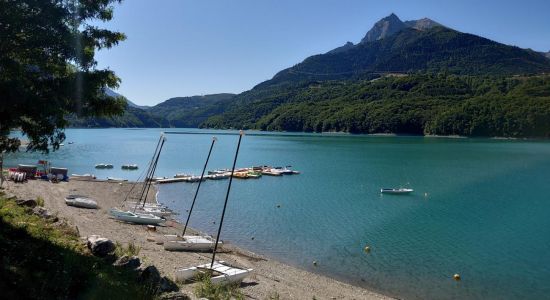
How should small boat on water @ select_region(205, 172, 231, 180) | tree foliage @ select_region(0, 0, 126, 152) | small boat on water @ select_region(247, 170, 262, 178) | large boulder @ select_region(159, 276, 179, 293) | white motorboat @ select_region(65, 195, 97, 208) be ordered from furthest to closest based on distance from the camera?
1. small boat on water @ select_region(247, 170, 262, 178)
2. small boat on water @ select_region(205, 172, 231, 180)
3. white motorboat @ select_region(65, 195, 97, 208)
4. large boulder @ select_region(159, 276, 179, 293)
5. tree foliage @ select_region(0, 0, 126, 152)

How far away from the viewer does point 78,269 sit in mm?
13453

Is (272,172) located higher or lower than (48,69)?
lower

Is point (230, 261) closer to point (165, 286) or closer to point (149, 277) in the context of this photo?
point (165, 286)

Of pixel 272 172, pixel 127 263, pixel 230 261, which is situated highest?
pixel 127 263

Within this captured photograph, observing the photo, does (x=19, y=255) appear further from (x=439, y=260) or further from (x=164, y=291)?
(x=439, y=260)

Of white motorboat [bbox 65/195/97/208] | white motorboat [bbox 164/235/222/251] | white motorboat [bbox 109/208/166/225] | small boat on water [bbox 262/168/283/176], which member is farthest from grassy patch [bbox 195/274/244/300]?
small boat on water [bbox 262/168/283/176]

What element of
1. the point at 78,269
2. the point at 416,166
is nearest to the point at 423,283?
the point at 78,269

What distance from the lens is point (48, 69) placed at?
50.9ft

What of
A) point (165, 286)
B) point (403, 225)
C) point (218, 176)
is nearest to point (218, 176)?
point (218, 176)

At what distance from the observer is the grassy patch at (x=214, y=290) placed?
56.6 feet

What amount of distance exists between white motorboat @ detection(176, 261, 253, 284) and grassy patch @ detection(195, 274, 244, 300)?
0.34 m

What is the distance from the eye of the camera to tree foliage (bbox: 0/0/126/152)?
1366 centimetres

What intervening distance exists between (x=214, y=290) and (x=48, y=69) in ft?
36.5

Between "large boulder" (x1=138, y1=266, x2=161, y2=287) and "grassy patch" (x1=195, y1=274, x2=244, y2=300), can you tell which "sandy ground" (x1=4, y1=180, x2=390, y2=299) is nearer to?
"grassy patch" (x1=195, y1=274, x2=244, y2=300)
